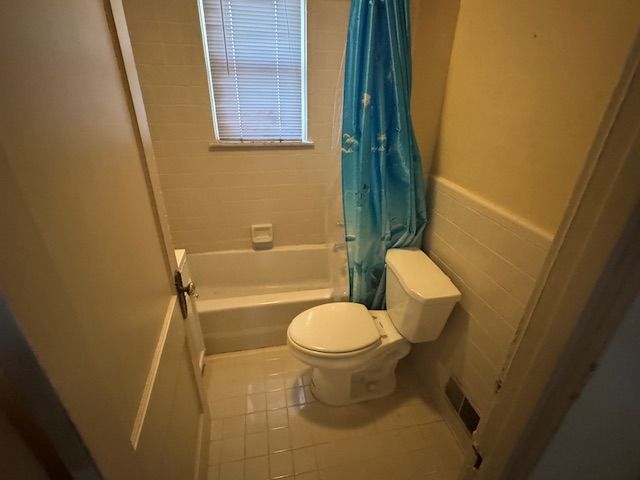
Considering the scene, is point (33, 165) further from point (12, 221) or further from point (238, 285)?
point (238, 285)

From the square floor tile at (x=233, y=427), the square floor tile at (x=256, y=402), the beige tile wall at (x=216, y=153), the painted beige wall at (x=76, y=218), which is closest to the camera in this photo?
the painted beige wall at (x=76, y=218)

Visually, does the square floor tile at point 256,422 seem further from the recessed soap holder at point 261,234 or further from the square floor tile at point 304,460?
the recessed soap holder at point 261,234

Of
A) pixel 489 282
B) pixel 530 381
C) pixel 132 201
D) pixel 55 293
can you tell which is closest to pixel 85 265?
pixel 55 293

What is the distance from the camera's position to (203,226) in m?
2.11

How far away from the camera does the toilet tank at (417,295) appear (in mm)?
1188

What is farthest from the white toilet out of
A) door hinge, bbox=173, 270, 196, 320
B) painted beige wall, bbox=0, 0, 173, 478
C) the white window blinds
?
the white window blinds

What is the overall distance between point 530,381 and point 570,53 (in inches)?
32.4

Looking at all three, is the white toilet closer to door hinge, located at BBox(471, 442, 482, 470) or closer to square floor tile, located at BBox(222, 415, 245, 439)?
square floor tile, located at BBox(222, 415, 245, 439)

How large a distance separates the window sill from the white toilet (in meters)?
1.01

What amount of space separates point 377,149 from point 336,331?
2.70 ft

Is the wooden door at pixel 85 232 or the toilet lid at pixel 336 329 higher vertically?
the wooden door at pixel 85 232

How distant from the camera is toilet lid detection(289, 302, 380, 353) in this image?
50.4 inches

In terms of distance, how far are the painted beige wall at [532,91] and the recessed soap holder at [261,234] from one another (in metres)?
1.37

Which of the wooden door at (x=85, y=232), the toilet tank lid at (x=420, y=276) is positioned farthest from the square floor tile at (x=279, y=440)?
the toilet tank lid at (x=420, y=276)
